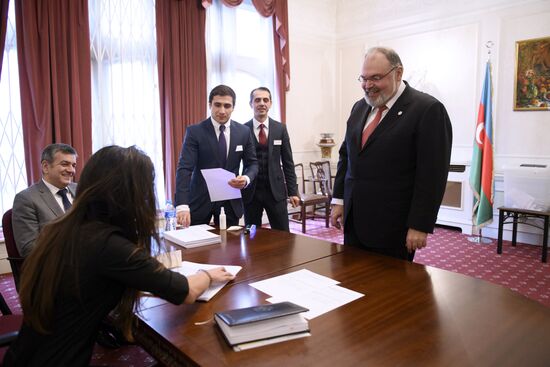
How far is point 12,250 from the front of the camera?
2031 millimetres

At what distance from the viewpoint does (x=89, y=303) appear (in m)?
1.05

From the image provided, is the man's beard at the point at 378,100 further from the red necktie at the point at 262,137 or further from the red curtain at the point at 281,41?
the red curtain at the point at 281,41

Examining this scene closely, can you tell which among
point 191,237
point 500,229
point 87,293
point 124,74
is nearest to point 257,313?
point 87,293

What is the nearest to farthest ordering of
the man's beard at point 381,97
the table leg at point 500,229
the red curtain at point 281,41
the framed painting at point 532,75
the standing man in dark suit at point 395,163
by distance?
the standing man in dark suit at point 395,163 → the man's beard at point 381,97 → the table leg at point 500,229 → the framed painting at point 532,75 → the red curtain at point 281,41

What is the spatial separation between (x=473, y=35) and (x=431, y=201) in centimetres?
436

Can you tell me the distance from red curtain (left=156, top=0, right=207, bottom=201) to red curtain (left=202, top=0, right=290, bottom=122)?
43.1 inches

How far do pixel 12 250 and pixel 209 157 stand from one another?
1218mm

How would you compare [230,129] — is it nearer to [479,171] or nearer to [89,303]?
[89,303]

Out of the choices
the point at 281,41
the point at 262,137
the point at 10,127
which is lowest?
the point at 262,137

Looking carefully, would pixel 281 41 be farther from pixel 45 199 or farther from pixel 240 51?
pixel 45 199

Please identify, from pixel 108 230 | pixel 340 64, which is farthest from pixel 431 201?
pixel 340 64

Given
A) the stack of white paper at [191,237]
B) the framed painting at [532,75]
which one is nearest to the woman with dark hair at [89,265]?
the stack of white paper at [191,237]

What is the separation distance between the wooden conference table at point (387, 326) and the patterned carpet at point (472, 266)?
4.13 feet

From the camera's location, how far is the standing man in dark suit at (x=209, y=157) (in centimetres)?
265
